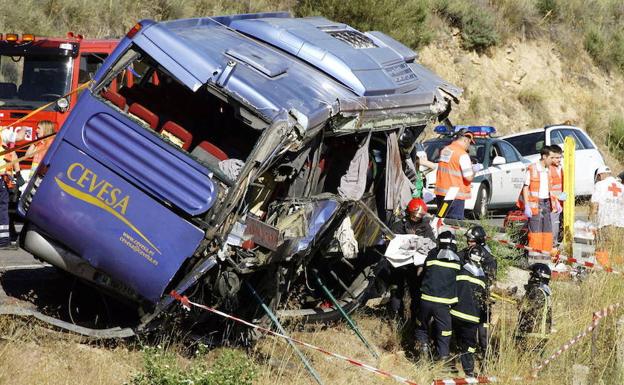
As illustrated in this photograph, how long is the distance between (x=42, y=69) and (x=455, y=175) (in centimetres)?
600

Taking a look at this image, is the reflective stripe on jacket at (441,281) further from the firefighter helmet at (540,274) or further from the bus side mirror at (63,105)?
the bus side mirror at (63,105)

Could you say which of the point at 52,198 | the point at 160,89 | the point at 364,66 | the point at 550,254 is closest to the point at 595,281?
the point at 550,254

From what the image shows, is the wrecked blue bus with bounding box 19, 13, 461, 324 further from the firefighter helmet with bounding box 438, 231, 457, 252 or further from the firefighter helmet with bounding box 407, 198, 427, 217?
the firefighter helmet with bounding box 407, 198, 427, 217

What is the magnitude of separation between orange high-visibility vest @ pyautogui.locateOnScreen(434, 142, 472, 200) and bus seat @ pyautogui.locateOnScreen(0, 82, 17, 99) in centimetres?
610

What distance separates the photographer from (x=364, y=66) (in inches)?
365

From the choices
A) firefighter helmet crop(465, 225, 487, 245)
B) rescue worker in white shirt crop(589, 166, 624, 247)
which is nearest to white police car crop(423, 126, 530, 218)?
rescue worker in white shirt crop(589, 166, 624, 247)

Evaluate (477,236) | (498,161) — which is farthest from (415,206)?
(498,161)

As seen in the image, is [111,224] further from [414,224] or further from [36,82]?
[36,82]

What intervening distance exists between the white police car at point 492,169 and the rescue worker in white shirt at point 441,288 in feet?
28.4

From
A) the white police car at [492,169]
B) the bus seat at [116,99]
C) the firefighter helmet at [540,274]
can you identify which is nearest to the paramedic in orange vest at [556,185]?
the white police car at [492,169]

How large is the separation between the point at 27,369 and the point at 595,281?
699 centimetres

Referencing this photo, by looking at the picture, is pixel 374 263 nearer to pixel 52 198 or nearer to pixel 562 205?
pixel 52 198

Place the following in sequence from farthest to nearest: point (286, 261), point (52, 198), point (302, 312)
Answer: point (302, 312) < point (286, 261) < point (52, 198)

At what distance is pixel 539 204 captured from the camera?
13.9m
